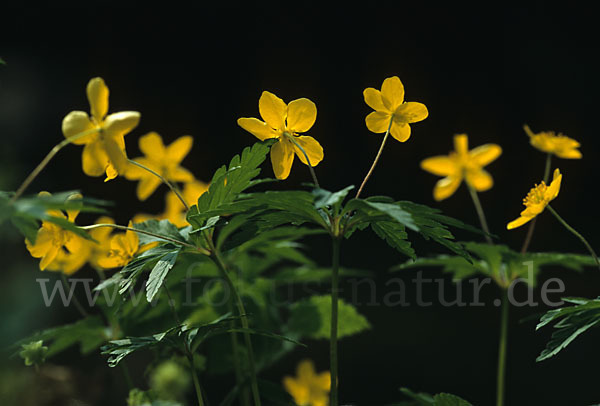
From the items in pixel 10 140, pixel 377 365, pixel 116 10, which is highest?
pixel 116 10

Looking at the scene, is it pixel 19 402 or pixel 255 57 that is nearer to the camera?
pixel 19 402

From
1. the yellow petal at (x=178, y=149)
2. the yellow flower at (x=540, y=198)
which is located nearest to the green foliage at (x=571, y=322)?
the yellow flower at (x=540, y=198)

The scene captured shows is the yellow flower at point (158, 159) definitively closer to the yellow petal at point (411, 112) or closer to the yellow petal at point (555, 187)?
the yellow petal at point (411, 112)

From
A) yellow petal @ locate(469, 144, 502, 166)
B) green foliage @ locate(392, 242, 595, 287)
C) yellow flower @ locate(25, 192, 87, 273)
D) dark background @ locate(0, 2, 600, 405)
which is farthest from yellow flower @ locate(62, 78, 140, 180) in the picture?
dark background @ locate(0, 2, 600, 405)

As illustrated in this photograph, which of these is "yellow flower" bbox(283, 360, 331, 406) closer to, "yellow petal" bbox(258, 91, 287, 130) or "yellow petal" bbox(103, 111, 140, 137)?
"yellow petal" bbox(258, 91, 287, 130)

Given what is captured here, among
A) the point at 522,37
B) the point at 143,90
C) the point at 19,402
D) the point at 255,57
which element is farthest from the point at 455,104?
the point at 19,402

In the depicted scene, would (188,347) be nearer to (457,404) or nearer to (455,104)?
(457,404)
